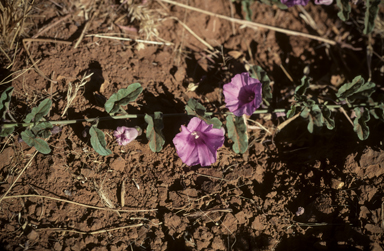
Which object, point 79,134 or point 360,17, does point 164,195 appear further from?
point 360,17

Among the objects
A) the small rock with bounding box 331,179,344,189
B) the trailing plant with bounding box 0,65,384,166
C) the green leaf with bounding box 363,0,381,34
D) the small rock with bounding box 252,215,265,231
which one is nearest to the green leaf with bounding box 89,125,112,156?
the trailing plant with bounding box 0,65,384,166

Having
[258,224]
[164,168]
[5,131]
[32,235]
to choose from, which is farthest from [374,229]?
[5,131]

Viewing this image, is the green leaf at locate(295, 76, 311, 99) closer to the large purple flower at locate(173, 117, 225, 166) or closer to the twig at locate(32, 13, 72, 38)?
the large purple flower at locate(173, 117, 225, 166)

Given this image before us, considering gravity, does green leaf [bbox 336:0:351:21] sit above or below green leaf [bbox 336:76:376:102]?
above

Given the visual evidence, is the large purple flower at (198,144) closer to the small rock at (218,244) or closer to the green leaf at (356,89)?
the small rock at (218,244)

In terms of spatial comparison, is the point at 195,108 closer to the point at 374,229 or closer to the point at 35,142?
the point at 35,142

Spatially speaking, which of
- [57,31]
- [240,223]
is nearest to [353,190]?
[240,223]
